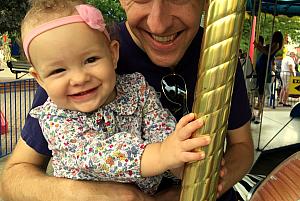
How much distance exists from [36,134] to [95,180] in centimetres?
28

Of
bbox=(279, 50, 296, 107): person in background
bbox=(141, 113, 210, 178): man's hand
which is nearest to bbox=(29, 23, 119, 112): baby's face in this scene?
bbox=(141, 113, 210, 178): man's hand

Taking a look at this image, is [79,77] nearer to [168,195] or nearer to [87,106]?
[87,106]

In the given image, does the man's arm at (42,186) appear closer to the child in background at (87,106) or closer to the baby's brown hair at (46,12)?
the child in background at (87,106)

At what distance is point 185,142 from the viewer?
2.88 feet

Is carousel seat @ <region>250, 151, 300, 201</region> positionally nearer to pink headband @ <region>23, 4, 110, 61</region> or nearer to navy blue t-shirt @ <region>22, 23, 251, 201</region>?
navy blue t-shirt @ <region>22, 23, 251, 201</region>

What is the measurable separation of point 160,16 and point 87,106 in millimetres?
331

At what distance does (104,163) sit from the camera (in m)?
1.10

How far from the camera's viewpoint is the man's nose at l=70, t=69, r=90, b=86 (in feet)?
3.70

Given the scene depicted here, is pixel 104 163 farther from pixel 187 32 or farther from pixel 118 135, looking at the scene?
pixel 187 32

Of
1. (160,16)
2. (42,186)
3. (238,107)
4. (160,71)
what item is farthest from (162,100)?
(42,186)

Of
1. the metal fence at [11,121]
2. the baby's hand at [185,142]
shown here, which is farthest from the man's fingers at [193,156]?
the metal fence at [11,121]

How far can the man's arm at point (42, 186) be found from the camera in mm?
1251

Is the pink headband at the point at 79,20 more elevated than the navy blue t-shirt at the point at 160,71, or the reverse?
the pink headband at the point at 79,20

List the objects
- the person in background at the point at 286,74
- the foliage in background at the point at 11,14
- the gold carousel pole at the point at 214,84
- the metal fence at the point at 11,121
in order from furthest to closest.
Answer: the foliage in background at the point at 11,14, the person in background at the point at 286,74, the metal fence at the point at 11,121, the gold carousel pole at the point at 214,84
